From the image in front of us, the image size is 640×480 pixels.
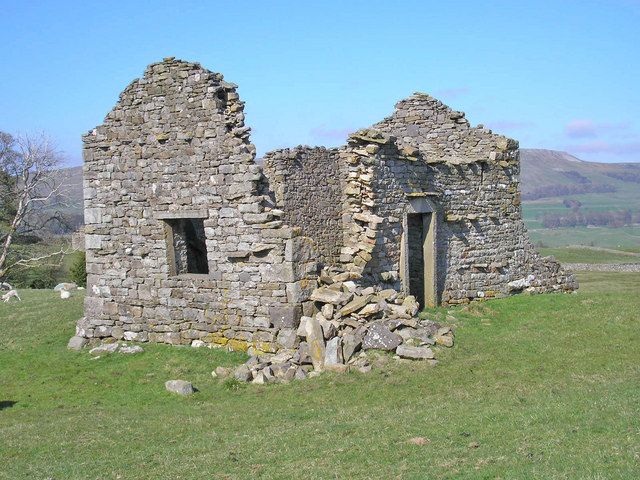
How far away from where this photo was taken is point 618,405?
9438mm

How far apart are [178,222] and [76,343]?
402 centimetres

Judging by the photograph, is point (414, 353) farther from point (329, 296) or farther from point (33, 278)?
point (33, 278)

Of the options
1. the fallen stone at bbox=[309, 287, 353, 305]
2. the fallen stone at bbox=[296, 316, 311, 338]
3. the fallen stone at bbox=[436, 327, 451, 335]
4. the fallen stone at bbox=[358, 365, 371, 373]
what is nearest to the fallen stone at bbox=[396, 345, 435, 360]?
the fallen stone at bbox=[358, 365, 371, 373]

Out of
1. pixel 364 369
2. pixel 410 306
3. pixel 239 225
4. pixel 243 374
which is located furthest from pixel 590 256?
pixel 243 374

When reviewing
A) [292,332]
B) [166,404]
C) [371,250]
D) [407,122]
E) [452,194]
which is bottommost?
[166,404]

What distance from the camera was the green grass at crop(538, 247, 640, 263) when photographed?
Result: 211 feet

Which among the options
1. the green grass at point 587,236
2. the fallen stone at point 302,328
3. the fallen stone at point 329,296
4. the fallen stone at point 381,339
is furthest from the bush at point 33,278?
the green grass at point 587,236

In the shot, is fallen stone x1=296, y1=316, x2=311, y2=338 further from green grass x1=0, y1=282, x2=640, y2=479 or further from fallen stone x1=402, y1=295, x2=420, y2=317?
fallen stone x1=402, y1=295, x2=420, y2=317

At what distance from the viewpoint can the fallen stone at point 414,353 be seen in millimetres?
13555

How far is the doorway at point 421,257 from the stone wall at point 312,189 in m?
3.88

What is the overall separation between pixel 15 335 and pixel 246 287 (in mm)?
7453

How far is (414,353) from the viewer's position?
13594mm

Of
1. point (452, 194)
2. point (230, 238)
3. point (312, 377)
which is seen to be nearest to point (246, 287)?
point (230, 238)

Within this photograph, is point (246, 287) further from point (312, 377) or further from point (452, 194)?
point (452, 194)
